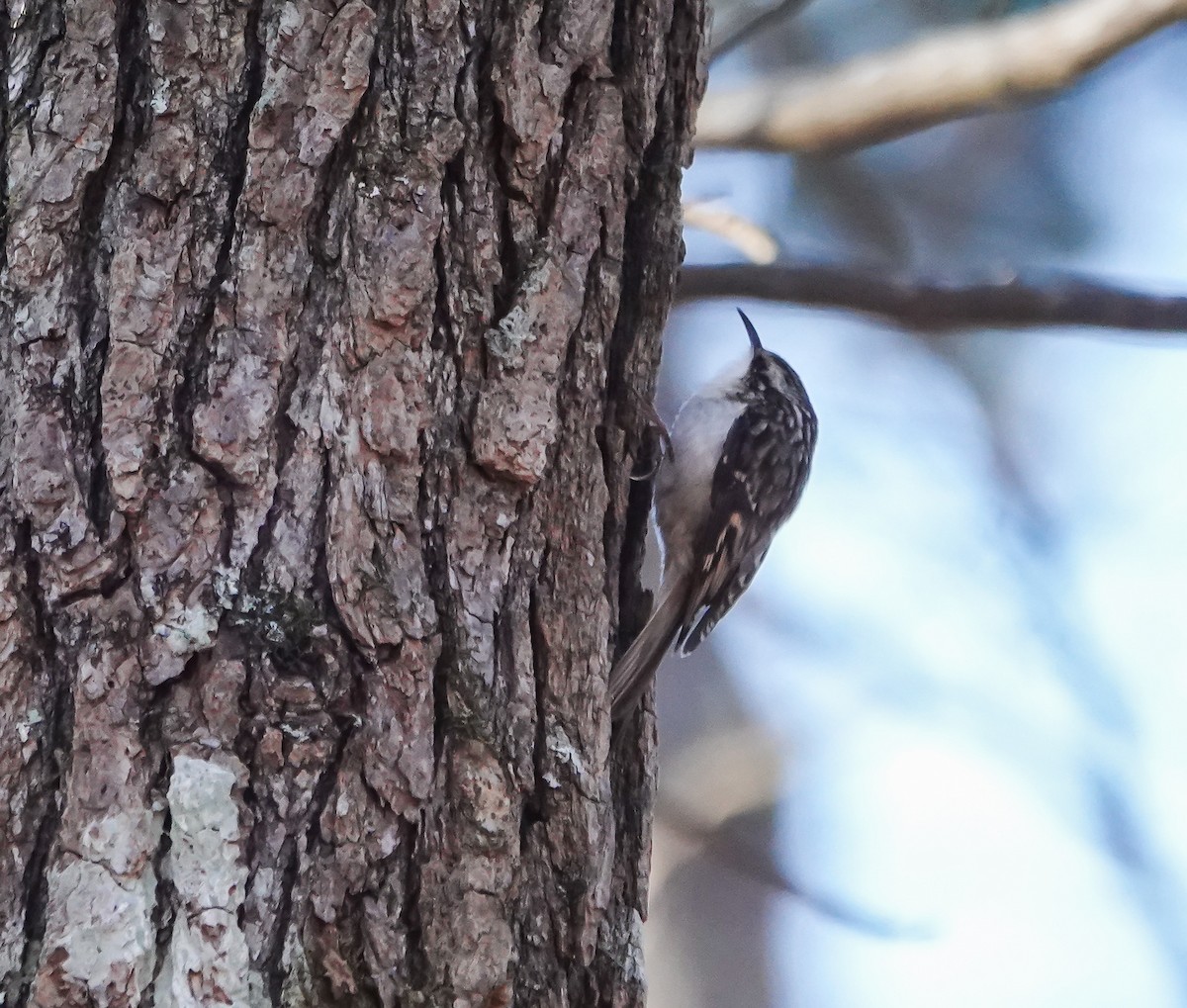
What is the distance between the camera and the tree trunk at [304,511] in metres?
1.12

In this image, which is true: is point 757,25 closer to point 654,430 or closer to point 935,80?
point 935,80

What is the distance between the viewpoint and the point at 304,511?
1.22m

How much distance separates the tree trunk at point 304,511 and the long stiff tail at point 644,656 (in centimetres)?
17

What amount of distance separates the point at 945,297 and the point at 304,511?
1.65 m

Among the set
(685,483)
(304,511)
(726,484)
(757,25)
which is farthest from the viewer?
(757,25)

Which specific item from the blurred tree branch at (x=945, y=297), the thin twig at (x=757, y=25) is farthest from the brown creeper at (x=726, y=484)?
the thin twig at (x=757, y=25)

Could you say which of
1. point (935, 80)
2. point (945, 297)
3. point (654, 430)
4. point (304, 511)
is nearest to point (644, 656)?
point (654, 430)

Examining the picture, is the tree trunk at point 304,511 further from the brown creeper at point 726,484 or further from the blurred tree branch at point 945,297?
the blurred tree branch at point 945,297

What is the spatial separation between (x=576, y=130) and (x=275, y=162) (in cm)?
Result: 37

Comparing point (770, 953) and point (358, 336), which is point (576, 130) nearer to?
point (358, 336)

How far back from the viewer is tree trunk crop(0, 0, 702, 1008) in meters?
1.12

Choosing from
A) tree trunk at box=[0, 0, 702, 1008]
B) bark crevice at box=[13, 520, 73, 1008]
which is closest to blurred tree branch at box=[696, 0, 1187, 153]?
tree trunk at box=[0, 0, 702, 1008]

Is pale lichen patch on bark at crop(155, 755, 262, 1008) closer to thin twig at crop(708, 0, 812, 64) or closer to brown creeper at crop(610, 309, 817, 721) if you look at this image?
brown creeper at crop(610, 309, 817, 721)

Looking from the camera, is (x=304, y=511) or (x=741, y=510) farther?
(x=741, y=510)
